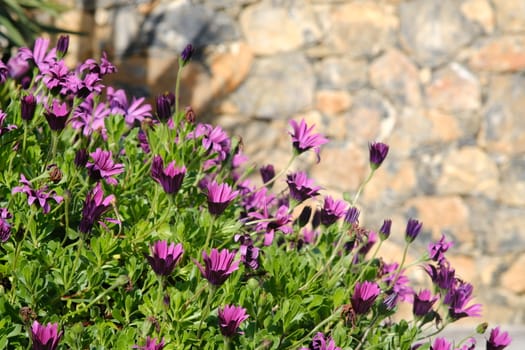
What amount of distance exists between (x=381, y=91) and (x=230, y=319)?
12.2 feet

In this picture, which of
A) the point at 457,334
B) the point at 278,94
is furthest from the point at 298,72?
the point at 457,334

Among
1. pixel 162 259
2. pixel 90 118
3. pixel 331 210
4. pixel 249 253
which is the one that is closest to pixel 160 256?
pixel 162 259

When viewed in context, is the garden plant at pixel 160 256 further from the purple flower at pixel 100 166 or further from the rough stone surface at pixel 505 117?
the rough stone surface at pixel 505 117

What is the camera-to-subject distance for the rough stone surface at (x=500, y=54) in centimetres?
485

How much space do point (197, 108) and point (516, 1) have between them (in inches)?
72.5

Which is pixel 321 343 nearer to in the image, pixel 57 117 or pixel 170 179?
pixel 170 179

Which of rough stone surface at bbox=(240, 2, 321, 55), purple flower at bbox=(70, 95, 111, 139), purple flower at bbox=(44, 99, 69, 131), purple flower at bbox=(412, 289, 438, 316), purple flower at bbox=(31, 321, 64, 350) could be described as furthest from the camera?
rough stone surface at bbox=(240, 2, 321, 55)

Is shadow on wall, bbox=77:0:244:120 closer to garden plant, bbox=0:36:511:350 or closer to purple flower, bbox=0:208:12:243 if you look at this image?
garden plant, bbox=0:36:511:350

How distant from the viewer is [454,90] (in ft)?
16.0

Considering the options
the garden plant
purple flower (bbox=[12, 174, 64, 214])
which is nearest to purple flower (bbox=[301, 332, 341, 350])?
the garden plant

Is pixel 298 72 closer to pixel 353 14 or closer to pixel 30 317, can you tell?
pixel 353 14

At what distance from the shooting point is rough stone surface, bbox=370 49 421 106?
4.90 metres

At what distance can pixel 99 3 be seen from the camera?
4.97 m

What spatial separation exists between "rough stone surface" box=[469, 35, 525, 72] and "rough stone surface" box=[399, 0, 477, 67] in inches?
3.7
